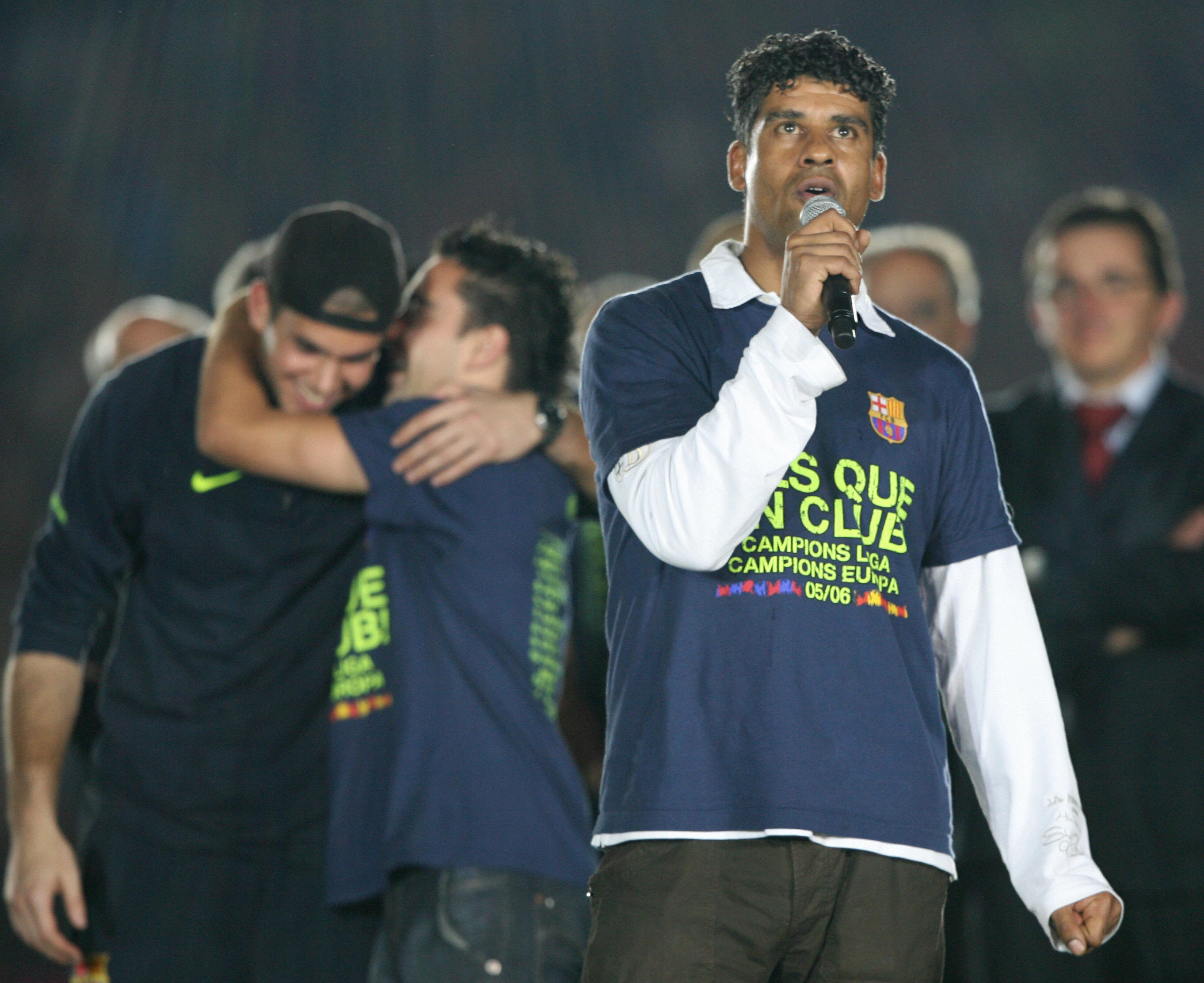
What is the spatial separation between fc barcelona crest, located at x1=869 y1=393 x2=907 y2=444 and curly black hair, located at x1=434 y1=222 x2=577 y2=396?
1123 mm

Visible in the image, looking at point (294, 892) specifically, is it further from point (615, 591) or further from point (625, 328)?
point (625, 328)

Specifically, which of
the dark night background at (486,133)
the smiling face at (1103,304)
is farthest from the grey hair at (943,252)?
the dark night background at (486,133)

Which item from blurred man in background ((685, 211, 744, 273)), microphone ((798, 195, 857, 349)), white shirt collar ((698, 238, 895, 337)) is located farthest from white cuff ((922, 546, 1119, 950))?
blurred man in background ((685, 211, 744, 273))

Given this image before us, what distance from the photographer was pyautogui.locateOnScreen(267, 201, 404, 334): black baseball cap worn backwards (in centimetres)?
268

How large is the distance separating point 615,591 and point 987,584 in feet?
1.57

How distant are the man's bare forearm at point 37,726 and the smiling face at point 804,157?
1584 millimetres

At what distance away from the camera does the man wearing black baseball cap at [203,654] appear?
248cm

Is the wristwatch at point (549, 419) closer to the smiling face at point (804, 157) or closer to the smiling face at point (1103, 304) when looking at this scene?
the smiling face at point (804, 157)

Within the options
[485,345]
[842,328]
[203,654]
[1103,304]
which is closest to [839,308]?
[842,328]

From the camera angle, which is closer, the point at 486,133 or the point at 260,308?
the point at 260,308

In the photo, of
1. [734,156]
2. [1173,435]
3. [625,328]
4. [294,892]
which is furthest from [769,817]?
[1173,435]

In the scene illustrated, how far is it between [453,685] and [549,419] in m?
0.56

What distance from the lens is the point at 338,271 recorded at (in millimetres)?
2709

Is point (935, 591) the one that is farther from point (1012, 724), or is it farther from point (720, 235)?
point (720, 235)
